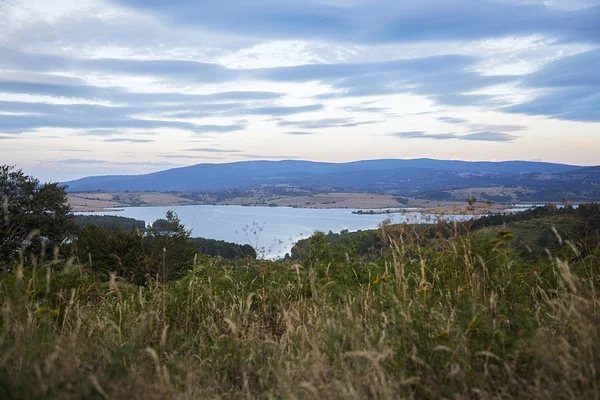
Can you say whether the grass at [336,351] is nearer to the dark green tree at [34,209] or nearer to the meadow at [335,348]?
the meadow at [335,348]

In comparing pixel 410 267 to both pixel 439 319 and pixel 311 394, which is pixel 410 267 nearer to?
pixel 439 319

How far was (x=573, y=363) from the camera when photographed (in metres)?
2.60

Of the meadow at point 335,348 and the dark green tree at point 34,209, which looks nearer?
the meadow at point 335,348

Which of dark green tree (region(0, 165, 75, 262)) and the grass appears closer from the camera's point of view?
the grass

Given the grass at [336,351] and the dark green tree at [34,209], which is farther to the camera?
the dark green tree at [34,209]

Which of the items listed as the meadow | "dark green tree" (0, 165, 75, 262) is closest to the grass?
the meadow

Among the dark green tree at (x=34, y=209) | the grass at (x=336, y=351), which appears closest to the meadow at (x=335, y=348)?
the grass at (x=336, y=351)

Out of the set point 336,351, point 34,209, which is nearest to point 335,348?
point 336,351

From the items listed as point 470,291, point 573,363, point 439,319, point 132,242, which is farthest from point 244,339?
point 132,242

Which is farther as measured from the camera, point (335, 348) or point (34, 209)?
point (34, 209)

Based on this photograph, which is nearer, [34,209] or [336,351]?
[336,351]

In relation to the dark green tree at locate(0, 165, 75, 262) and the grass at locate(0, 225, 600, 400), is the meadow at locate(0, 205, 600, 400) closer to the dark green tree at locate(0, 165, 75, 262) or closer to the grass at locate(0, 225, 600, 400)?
the grass at locate(0, 225, 600, 400)

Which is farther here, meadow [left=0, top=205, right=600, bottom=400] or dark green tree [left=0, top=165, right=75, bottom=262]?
dark green tree [left=0, top=165, right=75, bottom=262]

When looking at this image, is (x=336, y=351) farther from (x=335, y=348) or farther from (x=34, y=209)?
(x=34, y=209)
